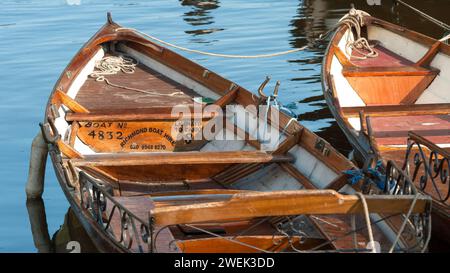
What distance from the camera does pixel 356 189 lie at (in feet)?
27.2

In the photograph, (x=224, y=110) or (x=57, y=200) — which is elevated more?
(x=224, y=110)

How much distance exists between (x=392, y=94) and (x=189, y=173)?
14.0 feet

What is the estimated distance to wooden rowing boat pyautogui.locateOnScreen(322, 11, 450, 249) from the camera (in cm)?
988

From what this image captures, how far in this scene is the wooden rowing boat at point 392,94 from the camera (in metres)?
9.88

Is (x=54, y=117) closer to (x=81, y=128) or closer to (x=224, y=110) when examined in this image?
(x=81, y=128)

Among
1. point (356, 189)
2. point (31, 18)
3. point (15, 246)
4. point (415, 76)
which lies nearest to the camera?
point (356, 189)

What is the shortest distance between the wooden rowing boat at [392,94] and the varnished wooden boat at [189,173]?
1000 millimetres

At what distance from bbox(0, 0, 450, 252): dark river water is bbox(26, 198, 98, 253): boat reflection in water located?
0.02 m

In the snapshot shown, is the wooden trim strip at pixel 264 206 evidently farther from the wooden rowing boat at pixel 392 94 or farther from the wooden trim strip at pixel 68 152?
the wooden trim strip at pixel 68 152

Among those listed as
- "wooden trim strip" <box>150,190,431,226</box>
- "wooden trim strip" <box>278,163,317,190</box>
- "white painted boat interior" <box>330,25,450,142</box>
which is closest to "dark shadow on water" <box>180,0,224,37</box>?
"white painted boat interior" <box>330,25,450,142</box>

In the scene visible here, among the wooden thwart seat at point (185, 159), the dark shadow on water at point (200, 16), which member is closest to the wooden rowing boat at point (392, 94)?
the wooden thwart seat at point (185, 159)

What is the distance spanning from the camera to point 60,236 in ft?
33.9
